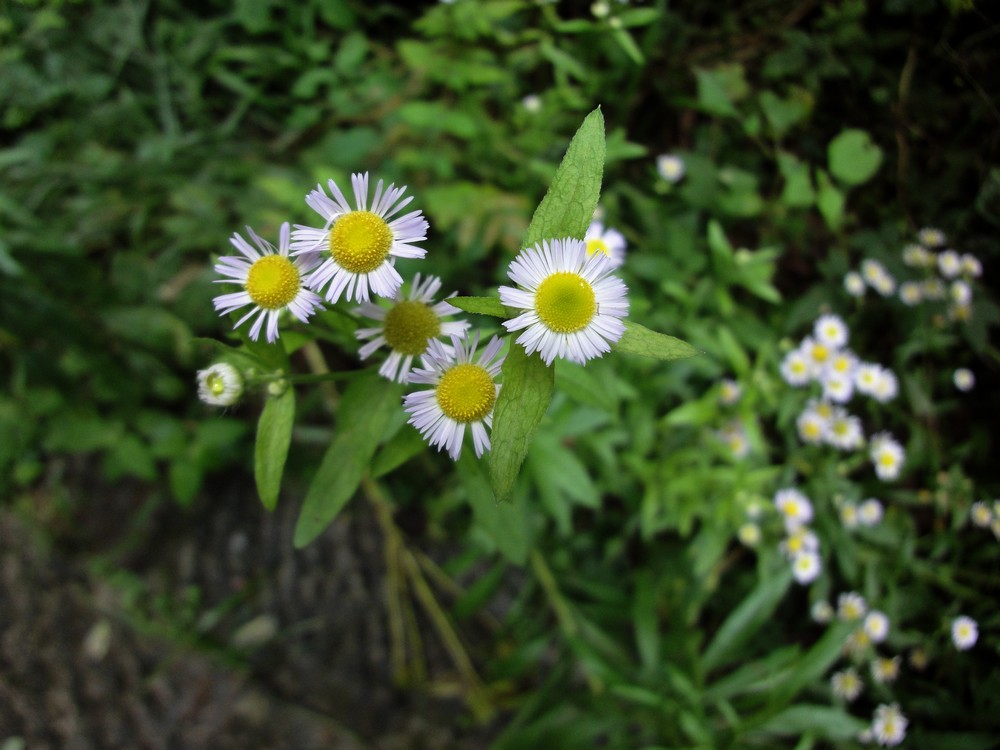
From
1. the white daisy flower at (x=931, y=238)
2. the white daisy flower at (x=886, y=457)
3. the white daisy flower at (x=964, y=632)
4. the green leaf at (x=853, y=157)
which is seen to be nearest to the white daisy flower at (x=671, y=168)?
the green leaf at (x=853, y=157)

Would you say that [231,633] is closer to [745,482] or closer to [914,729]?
[745,482]

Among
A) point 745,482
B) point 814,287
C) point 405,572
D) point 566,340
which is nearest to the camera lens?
point 566,340

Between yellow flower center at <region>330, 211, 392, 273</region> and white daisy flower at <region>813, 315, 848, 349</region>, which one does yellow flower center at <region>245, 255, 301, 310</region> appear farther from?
white daisy flower at <region>813, 315, 848, 349</region>

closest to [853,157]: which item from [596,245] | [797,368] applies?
[797,368]

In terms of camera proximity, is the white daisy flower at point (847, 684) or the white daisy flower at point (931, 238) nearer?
the white daisy flower at point (847, 684)

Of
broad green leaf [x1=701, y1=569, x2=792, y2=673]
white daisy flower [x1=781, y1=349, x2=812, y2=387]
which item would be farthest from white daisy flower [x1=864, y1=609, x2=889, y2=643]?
white daisy flower [x1=781, y1=349, x2=812, y2=387]

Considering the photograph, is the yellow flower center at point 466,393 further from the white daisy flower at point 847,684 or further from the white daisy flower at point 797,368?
the white daisy flower at point 847,684

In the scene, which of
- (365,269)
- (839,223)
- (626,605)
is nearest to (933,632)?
(626,605)
